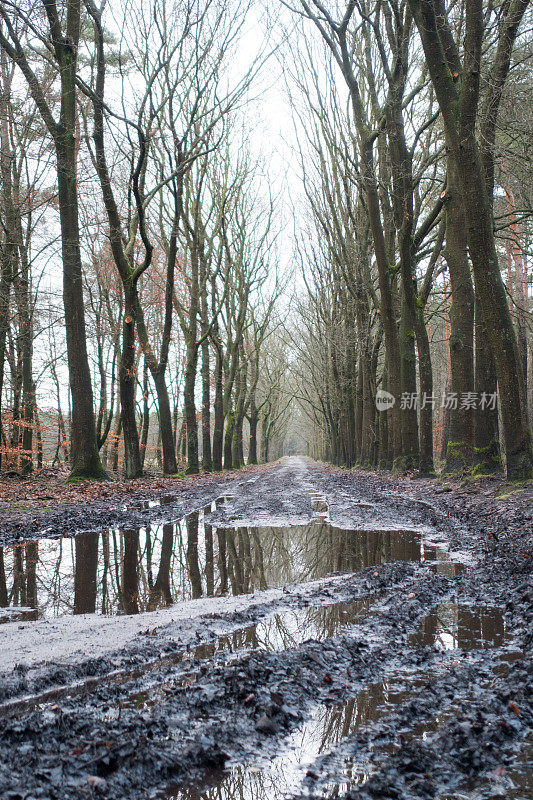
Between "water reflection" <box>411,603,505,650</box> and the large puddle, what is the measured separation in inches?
45.5

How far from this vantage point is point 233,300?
28297 millimetres

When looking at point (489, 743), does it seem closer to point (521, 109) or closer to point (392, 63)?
point (521, 109)

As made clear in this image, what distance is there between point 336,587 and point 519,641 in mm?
1420

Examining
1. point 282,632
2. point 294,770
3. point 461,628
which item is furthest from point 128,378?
point 294,770

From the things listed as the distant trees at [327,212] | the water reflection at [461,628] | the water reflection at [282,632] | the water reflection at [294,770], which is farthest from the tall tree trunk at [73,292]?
the water reflection at [294,770]

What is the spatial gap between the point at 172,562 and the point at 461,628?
282cm

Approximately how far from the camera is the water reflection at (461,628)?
2.66 m

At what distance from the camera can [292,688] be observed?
217cm

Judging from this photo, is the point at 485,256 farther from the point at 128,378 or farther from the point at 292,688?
the point at 128,378

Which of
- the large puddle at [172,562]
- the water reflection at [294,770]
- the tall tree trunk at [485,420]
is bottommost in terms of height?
the large puddle at [172,562]

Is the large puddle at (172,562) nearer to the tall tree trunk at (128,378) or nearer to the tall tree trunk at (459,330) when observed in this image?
the tall tree trunk at (459,330)

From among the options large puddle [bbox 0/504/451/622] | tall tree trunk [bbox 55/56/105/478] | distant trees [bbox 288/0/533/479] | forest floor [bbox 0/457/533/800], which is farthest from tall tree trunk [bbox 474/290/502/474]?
tall tree trunk [bbox 55/56/105/478]

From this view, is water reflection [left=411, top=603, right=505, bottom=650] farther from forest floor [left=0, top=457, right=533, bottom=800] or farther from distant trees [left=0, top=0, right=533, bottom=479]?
distant trees [left=0, top=0, right=533, bottom=479]

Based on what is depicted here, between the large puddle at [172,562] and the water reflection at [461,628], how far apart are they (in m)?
1.16
